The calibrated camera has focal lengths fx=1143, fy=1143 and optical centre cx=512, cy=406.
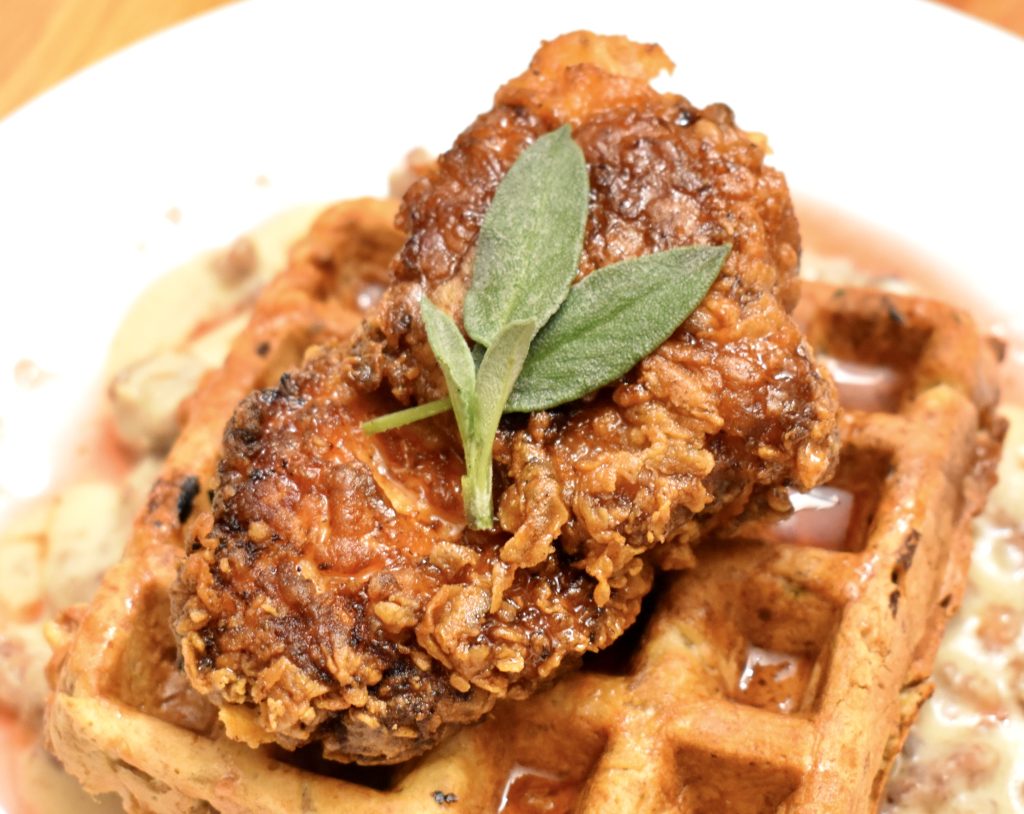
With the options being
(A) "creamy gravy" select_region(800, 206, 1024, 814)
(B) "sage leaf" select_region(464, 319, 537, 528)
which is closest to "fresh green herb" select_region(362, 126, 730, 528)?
(B) "sage leaf" select_region(464, 319, 537, 528)

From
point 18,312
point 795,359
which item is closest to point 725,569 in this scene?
point 795,359

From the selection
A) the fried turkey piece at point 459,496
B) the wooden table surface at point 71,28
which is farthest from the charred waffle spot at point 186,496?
the wooden table surface at point 71,28

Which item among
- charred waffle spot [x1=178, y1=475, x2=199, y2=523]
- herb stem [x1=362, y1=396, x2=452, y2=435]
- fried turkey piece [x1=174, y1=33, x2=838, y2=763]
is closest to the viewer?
fried turkey piece [x1=174, y1=33, x2=838, y2=763]

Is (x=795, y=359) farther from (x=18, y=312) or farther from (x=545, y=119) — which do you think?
(x=18, y=312)

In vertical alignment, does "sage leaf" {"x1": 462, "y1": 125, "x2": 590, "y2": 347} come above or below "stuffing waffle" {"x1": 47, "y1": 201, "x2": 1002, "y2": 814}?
above

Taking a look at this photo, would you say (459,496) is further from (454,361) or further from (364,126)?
(364,126)

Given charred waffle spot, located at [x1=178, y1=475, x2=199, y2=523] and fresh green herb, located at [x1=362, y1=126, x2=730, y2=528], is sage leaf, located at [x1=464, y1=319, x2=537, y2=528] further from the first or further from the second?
charred waffle spot, located at [x1=178, y1=475, x2=199, y2=523]

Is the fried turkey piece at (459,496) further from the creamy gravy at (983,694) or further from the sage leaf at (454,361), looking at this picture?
the creamy gravy at (983,694)
